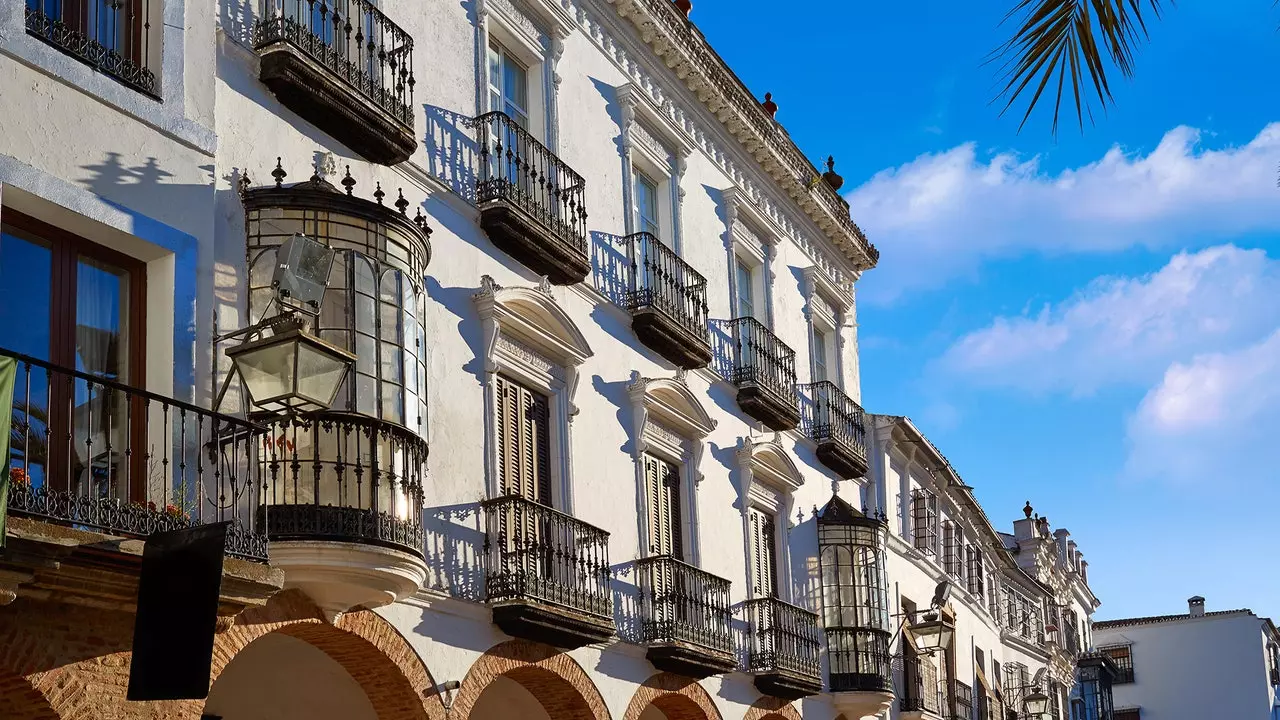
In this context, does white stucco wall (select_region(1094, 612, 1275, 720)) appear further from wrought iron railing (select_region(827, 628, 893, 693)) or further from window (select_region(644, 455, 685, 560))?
window (select_region(644, 455, 685, 560))

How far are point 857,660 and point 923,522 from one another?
278 inches

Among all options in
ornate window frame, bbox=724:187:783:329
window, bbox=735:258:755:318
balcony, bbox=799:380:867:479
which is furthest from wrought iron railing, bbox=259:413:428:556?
balcony, bbox=799:380:867:479

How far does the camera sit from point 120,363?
34.5ft

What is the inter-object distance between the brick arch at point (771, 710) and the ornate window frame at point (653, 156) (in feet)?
18.3

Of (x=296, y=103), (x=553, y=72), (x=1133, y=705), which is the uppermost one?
(x=553, y=72)

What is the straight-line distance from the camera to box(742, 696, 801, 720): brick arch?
63.7 ft

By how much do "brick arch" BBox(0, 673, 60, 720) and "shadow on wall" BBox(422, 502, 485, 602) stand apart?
14.8 feet

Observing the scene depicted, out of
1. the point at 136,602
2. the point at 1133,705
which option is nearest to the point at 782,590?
the point at 136,602

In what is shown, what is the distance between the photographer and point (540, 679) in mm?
15031

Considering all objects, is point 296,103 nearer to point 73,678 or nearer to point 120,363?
point 120,363

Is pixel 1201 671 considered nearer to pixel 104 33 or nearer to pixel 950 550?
pixel 950 550

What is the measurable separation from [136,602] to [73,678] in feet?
1.73

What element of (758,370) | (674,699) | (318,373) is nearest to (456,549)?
(318,373)

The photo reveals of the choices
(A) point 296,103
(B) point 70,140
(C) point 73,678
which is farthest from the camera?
(A) point 296,103
